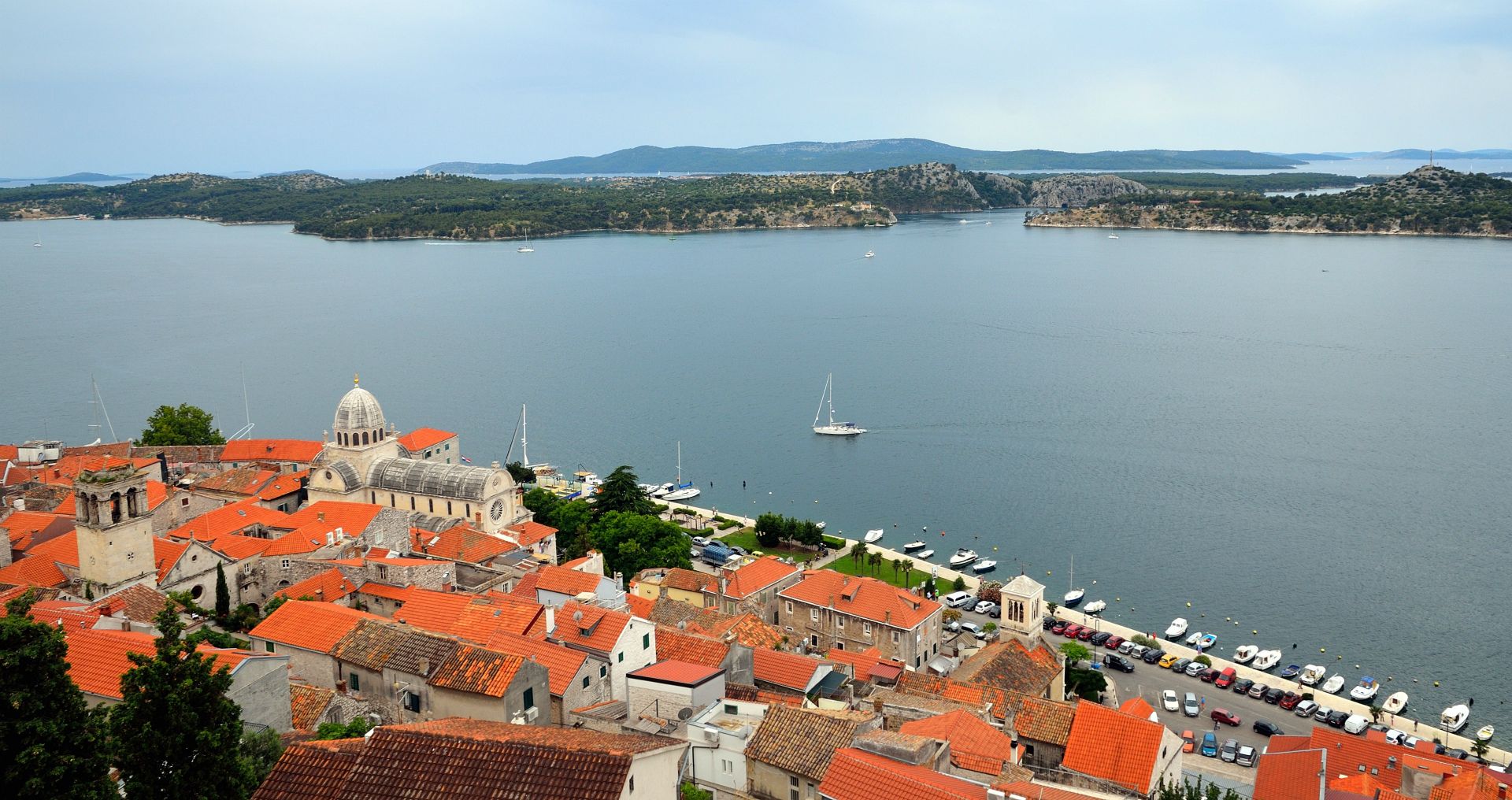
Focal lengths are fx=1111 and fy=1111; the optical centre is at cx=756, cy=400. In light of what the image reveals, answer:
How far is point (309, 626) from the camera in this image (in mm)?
23703

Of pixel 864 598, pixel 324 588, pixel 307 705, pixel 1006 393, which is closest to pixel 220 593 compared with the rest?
pixel 324 588

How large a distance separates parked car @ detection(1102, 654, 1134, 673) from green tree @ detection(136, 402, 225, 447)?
4327 centimetres

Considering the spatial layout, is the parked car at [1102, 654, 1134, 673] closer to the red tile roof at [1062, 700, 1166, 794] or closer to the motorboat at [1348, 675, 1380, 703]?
the motorboat at [1348, 675, 1380, 703]

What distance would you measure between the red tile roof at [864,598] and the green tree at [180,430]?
113 ft

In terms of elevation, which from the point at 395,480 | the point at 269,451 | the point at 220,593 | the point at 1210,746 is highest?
the point at 395,480

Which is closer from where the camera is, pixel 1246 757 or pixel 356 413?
pixel 1246 757

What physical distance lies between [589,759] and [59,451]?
148ft

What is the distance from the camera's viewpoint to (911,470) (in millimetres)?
64000

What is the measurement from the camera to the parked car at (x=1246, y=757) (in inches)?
1140

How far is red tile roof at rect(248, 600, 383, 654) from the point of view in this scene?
75.6 ft

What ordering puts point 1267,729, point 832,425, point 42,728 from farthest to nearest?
point 832,425 → point 1267,729 → point 42,728

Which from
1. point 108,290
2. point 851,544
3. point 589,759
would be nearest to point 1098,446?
point 851,544

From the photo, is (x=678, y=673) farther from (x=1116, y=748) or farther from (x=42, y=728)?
(x=42, y=728)

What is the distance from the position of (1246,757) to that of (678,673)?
16944 millimetres
